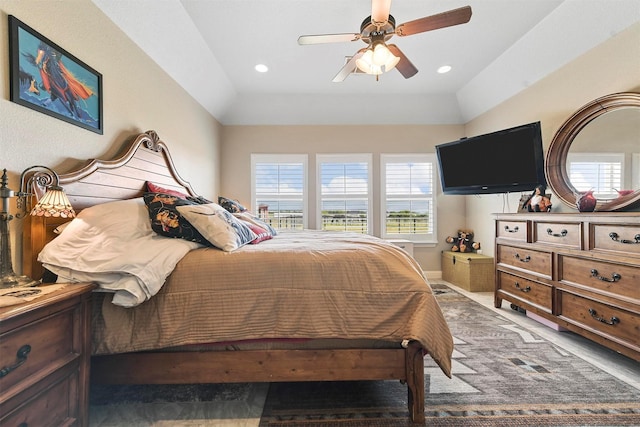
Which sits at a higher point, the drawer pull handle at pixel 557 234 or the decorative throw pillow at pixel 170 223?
the decorative throw pillow at pixel 170 223

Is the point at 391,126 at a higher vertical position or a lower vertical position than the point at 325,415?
higher

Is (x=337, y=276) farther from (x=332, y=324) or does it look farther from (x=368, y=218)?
(x=368, y=218)

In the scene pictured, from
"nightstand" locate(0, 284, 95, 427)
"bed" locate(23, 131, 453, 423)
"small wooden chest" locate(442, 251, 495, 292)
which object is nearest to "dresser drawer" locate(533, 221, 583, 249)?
"small wooden chest" locate(442, 251, 495, 292)

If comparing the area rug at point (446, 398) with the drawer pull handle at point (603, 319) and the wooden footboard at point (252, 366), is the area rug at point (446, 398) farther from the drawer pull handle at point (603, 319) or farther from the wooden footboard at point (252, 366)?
the drawer pull handle at point (603, 319)

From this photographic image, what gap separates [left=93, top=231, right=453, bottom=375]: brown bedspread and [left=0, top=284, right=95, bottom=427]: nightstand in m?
0.16

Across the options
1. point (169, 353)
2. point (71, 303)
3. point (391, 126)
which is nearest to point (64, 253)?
point (71, 303)

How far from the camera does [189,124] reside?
10.6 ft

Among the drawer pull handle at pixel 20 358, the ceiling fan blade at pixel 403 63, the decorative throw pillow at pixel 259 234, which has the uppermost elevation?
the ceiling fan blade at pixel 403 63

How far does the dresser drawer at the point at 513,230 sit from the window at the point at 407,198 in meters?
1.46

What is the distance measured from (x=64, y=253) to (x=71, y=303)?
0.88 feet

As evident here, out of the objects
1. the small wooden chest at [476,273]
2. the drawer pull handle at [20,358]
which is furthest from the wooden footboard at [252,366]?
the small wooden chest at [476,273]

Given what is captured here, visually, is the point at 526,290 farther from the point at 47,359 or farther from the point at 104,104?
the point at 104,104

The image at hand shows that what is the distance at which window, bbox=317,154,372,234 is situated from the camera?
4.51 metres

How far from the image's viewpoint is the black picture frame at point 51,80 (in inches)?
52.6
